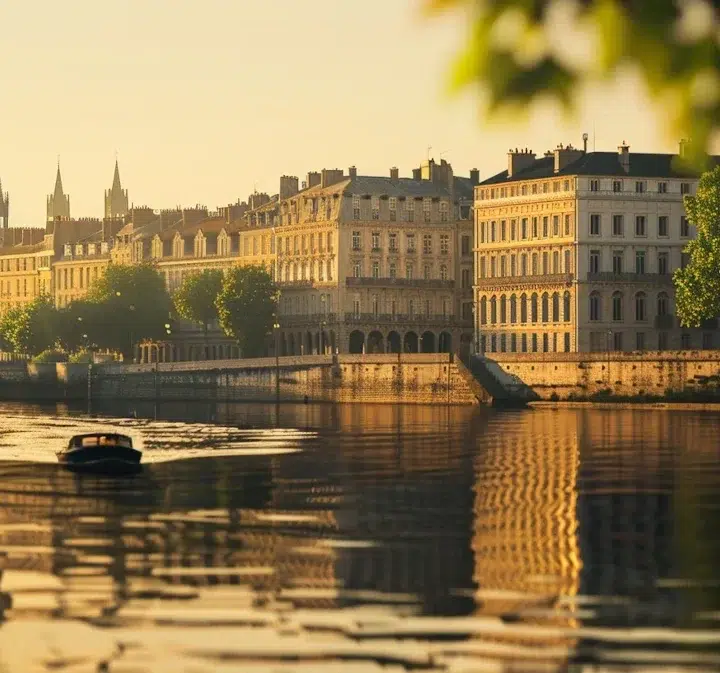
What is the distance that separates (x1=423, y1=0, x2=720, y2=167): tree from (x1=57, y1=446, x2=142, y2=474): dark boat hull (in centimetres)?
5715

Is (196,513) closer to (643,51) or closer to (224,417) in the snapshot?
(643,51)

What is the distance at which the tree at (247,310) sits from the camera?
17125 cm

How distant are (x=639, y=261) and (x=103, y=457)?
92.8 meters

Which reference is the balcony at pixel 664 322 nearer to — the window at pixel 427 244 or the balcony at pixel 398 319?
the balcony at pixel 398 319

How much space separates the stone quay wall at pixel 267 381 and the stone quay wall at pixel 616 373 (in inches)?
254

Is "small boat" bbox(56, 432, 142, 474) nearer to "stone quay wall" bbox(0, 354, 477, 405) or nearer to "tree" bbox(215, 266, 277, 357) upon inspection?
"stone quay wall" bbox(0, 354, 477, 405)

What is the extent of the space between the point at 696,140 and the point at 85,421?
107m

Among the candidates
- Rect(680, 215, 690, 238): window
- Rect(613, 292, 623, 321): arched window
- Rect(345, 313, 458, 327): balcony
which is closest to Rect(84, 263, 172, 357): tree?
Rect(345, 313, 458, 327): balcony

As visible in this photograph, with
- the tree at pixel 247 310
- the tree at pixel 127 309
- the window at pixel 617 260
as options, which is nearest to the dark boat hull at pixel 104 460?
the window at pixel 617 260

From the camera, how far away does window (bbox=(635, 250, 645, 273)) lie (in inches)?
5856

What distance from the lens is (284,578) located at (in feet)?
101

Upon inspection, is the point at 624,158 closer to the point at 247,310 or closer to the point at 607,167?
the point at 607,167

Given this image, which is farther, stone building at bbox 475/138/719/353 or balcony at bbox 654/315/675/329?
stone building at bbox 475/138/719/353

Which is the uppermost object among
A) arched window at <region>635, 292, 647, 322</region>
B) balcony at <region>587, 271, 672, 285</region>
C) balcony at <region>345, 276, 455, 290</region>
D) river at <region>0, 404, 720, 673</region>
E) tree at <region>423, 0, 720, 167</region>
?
balcony at <region>345, 276, 455, 290</region>
